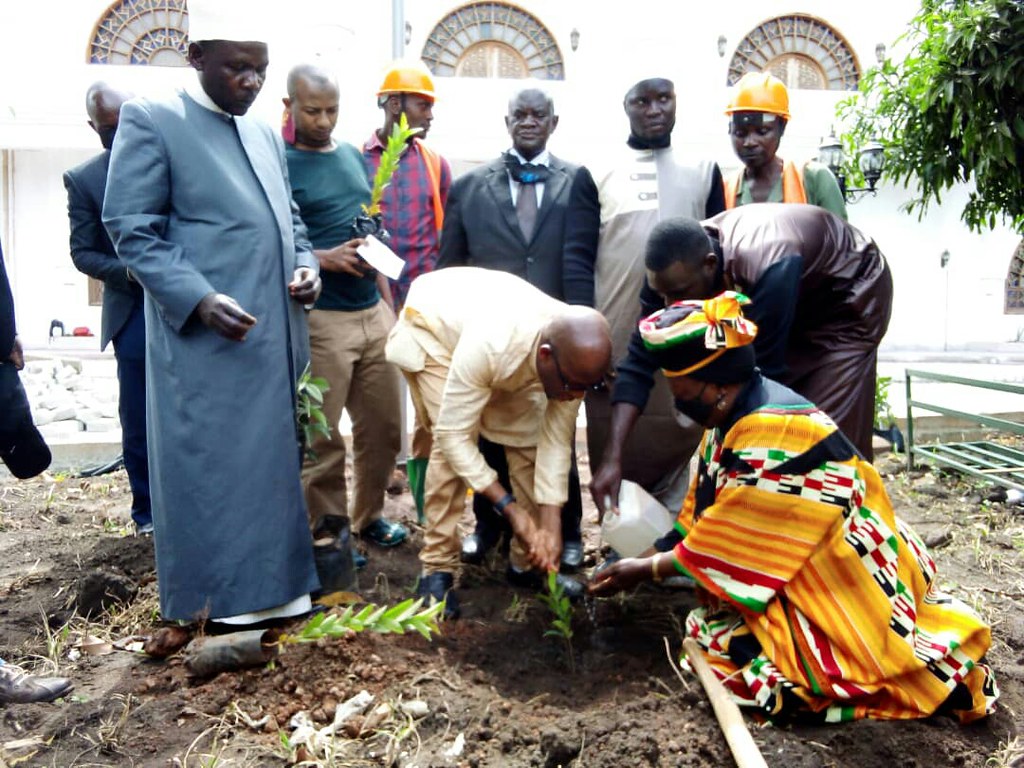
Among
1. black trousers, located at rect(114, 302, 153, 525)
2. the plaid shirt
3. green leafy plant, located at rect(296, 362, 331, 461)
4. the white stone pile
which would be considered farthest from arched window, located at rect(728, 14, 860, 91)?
green leafy plant, located at rect(296, 362, 331, 461)

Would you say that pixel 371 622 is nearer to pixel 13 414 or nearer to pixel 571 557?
pixel 13 414

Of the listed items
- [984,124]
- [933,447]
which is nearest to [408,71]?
[984,124]

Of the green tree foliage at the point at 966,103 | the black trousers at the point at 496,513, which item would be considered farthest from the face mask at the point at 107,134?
the green tree foliage at the point at 966,103

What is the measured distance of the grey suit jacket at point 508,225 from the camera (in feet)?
13.2

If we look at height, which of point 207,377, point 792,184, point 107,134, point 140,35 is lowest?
point 207,377

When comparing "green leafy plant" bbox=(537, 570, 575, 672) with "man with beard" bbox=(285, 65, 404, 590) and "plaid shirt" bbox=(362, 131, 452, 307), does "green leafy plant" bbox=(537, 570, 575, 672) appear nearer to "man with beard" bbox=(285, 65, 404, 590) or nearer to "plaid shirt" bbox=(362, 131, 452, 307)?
"man with beard" bbox=(285, 65, 404, 590)

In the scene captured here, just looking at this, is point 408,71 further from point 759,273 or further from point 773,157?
point 759,273

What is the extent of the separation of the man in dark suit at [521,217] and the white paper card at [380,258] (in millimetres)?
492

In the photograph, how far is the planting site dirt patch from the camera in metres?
2.46

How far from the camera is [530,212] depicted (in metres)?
4.06

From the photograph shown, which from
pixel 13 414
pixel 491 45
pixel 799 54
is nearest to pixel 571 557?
pixel 13 414

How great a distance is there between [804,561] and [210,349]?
1.89 metres

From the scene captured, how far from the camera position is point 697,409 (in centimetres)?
267

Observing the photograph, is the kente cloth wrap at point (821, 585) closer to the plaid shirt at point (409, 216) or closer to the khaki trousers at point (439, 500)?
the khaki trousers at point (439, 500)
